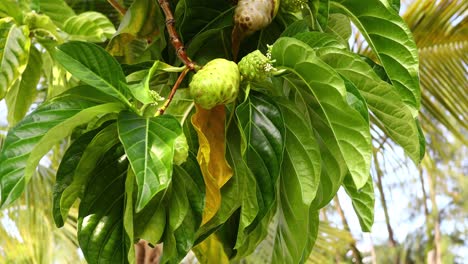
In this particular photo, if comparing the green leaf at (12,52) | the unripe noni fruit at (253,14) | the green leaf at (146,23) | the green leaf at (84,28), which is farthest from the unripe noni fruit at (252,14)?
the green leaf at (84,28)

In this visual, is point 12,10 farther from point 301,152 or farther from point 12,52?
point 301,152

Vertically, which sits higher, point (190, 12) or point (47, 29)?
point (190, 12)

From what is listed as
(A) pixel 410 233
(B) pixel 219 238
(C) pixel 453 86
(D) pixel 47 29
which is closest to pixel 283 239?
(B) pixel 219 238

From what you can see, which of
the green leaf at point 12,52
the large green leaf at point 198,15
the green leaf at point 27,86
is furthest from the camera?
the green leaf at point 27,86

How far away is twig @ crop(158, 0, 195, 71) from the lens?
1.98 ft

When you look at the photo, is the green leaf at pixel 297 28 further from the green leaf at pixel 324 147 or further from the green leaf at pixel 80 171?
the green leaf at pixel 80 171

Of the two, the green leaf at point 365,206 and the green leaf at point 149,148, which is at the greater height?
the green leaf at point 149,148

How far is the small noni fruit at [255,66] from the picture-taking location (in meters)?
0.56

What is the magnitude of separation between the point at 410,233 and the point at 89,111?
6.83m

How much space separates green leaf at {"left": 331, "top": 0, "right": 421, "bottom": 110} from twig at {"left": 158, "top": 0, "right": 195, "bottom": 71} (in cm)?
15

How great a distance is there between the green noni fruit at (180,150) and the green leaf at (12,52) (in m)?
0.36

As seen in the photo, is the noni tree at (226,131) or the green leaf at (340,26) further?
the green leaf at (340,26)

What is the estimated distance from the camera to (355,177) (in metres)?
0.51

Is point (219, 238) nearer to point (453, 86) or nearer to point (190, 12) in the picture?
point (190, 12)
